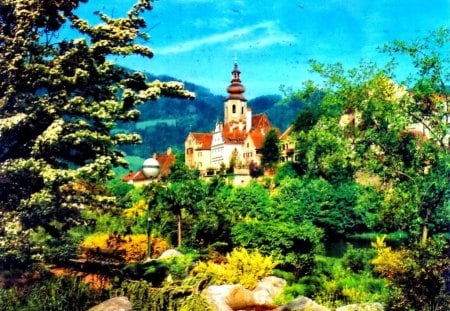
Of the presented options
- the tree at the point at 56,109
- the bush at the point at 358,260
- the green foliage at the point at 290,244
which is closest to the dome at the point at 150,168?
the tree at the point at 56,109

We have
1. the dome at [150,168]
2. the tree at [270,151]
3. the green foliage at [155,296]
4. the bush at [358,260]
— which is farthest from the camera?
the tree at [270,151]

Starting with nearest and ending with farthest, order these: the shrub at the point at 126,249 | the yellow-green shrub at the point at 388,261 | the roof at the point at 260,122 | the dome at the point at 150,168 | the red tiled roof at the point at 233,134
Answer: the yellow-green shrub at the point at 388,261, the dome at the point at 150,168, the shrub at the point at 126,249, the red tiled roof at the point at 233,134, the roof at the point at 260,122

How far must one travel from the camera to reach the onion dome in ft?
369

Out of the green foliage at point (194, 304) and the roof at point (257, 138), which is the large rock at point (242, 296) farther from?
the roof at point (257, 138)

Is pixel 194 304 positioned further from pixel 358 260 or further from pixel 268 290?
pixel 358 260

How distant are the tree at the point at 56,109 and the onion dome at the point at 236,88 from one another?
332 feet

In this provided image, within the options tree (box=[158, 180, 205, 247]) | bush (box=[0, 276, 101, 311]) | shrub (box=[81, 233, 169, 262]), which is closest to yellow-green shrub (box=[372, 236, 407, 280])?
bush (box=[0, 276, 101, 311])

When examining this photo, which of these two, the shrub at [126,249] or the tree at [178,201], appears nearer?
the shrub at [126,249]

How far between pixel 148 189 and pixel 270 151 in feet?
200

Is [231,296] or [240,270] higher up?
[240,270]

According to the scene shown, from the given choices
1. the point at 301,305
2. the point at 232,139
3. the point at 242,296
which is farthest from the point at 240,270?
the point at 232,139

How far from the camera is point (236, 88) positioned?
114 metres

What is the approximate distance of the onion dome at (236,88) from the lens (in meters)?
113

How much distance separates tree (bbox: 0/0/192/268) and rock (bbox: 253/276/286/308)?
5.08m
